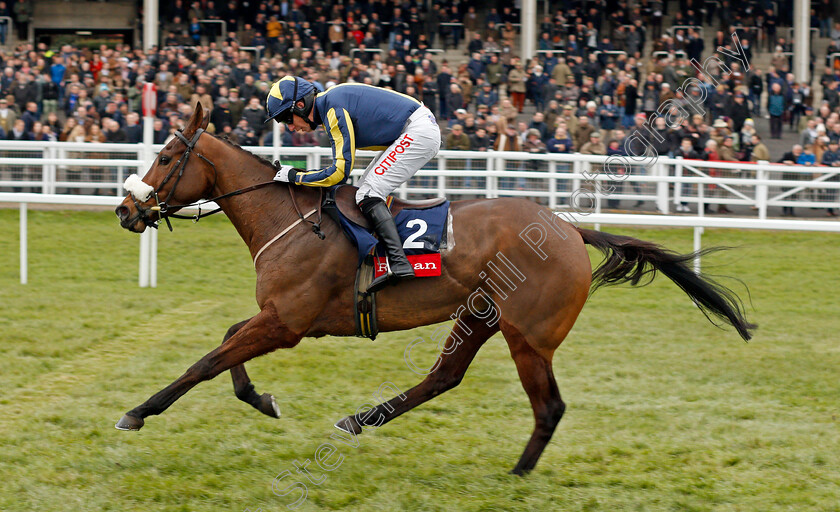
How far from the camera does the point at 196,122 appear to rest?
16.2 feet

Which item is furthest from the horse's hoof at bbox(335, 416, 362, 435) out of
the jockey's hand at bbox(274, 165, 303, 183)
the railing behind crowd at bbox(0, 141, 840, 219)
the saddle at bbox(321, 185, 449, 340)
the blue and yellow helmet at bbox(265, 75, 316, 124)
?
the railing behind crowd at bbox(0, 141, 840, 219)

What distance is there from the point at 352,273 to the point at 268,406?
860 mm

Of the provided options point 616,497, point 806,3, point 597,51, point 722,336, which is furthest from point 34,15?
point 616,497

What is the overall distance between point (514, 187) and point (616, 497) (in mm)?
7937

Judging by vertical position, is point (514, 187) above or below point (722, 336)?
above

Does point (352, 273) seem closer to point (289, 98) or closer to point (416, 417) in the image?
point (289, 98)

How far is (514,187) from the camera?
39.6 feet

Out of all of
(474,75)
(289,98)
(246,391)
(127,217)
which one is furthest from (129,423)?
(474,75)

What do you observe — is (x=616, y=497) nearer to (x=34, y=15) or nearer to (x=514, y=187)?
(x=514, y=187)

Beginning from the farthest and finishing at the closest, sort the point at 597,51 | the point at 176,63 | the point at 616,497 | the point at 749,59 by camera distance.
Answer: the point at 749,59, the point at 597,51, the point at 176,63, the point at 616,497

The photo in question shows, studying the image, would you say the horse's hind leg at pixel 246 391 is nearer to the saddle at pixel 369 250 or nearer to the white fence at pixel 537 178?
the saddle at pixel 369 250

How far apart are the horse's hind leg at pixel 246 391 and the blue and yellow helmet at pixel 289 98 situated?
1.07 metres

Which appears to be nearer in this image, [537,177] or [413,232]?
[413,232]

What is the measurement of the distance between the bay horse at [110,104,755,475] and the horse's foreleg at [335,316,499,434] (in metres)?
0.01
